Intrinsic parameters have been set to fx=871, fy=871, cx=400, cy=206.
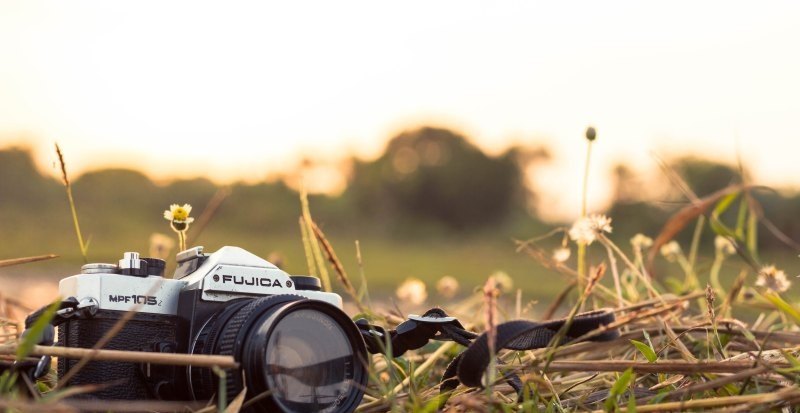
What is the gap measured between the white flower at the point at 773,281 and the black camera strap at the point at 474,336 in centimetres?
33

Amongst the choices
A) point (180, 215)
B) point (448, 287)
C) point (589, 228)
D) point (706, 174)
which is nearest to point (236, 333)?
point (180, 215)

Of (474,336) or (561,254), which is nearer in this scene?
(474,336)

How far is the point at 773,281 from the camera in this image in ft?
4.50

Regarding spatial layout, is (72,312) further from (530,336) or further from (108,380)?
(530,336)

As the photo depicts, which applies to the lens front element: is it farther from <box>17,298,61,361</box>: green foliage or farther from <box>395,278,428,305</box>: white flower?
<box>395,278,428,305</box>: white flower

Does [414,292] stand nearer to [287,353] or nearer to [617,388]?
[287,353]

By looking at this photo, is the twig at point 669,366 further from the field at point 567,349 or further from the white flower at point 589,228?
the white flower at point 589,228

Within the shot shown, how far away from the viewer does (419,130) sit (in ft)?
48.4

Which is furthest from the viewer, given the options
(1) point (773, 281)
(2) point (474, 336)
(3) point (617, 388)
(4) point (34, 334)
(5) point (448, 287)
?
(5) point (448, 287)

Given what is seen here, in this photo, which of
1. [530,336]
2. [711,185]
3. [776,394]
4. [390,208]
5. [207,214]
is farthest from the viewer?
[390,208]

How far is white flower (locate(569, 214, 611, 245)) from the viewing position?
140 cm

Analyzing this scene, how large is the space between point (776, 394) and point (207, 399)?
2.25ft

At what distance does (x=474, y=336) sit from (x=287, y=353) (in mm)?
276

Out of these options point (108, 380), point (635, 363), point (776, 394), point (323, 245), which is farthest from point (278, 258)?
point (776, 394)
